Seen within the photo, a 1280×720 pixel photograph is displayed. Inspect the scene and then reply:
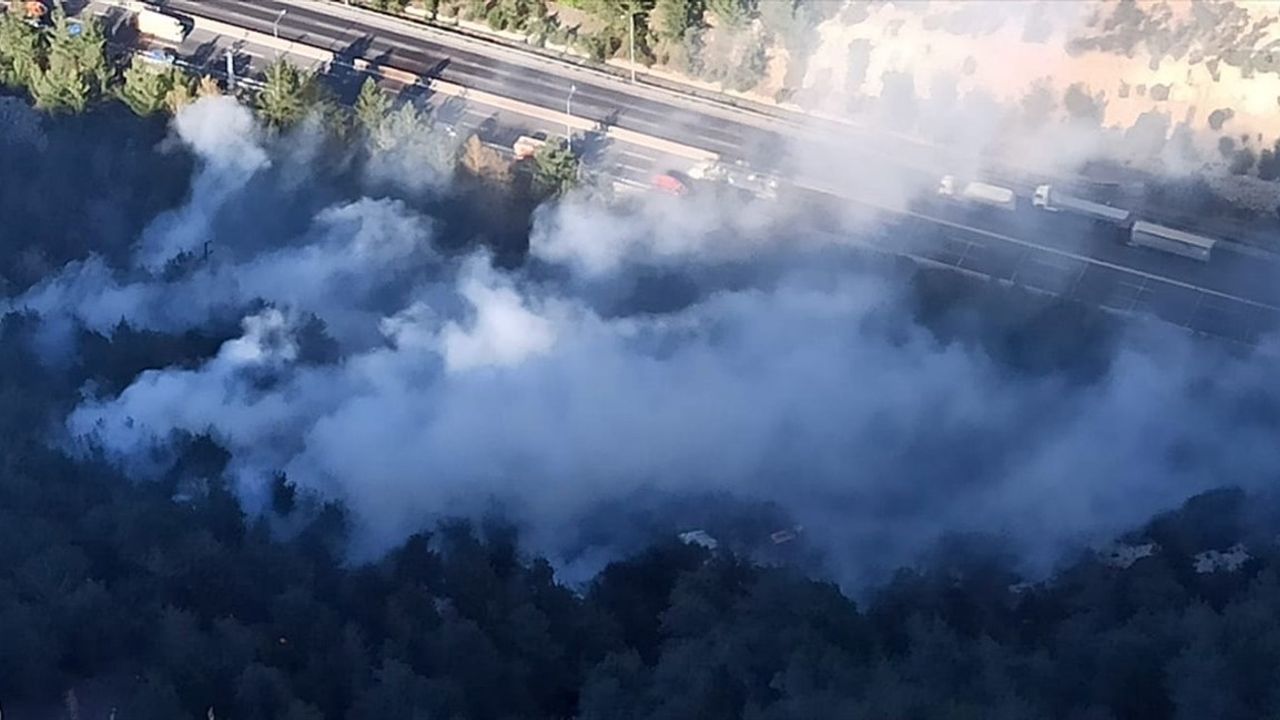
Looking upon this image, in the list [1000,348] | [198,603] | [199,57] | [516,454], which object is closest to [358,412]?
[516,454]

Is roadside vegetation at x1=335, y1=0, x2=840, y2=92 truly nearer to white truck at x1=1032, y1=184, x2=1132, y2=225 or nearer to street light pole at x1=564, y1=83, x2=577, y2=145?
street light pole at x1=564, y1=83, x2=577, y2=145

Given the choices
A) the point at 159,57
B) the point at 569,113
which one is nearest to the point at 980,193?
the point at 569,113

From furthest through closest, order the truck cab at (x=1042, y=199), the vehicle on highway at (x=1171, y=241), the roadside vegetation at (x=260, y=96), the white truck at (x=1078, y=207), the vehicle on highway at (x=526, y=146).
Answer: the vehicle on highway at (x=526, y=146), the truck cab at (x=1042, y=199), the white truck at (x=1078, y=207), the roadside vegetation at (x=260, y=96), the vehicle on highway at (x=1171, y=241)

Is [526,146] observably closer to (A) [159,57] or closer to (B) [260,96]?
(B) [260,96]

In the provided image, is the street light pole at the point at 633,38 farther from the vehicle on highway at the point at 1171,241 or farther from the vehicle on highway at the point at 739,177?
the vehicle on highway at the point at 1171,241

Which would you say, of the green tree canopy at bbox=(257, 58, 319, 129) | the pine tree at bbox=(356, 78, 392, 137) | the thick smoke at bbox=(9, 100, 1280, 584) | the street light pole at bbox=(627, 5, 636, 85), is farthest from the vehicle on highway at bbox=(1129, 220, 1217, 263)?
the green tree canopy at bbox=(257, 58, 319, 129)

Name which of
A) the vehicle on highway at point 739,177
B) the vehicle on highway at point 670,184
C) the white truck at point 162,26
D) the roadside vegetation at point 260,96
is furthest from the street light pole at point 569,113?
the white truck at point 162,26
